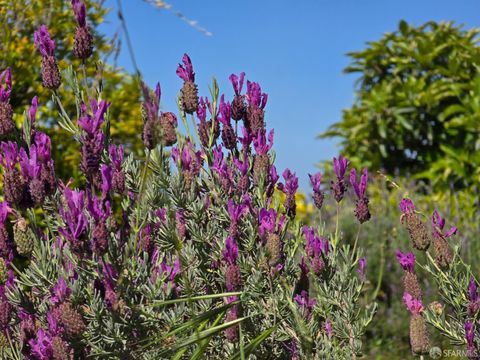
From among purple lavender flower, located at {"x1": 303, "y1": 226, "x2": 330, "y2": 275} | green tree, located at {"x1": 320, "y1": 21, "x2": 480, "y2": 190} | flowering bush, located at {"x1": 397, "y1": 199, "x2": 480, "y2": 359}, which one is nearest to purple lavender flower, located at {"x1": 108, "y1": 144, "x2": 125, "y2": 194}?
purple lavender flower, located at {"x1": 303, "y1": 226, "x2": 330, "y2": 275}

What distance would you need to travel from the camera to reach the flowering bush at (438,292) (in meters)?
2.23

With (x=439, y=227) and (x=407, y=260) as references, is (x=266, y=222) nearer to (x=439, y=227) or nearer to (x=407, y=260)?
(x=407, y=260)

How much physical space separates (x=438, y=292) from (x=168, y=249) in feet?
2.90

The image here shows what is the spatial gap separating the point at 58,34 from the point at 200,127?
337cm

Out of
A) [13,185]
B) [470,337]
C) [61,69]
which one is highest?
[61,69]

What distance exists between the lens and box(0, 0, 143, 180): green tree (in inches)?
201

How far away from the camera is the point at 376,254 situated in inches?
247

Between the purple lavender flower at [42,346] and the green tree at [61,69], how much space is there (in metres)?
2.92

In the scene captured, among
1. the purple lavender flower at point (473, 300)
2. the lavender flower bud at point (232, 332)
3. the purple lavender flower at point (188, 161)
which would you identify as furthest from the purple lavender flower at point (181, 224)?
the purple lavender flower at point (473, 300)

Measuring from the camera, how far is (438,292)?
236 cm

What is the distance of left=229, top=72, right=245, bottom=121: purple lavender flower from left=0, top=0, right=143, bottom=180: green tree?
2.46m

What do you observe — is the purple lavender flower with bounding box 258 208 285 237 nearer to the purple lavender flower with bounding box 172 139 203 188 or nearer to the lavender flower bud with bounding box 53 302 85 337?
the purple lavender flower with bounding box 172 139 203 188

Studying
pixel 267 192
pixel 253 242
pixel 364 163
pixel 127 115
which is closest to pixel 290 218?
pixel 267 192

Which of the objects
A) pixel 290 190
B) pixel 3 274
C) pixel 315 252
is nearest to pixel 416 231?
pixel 315 252
